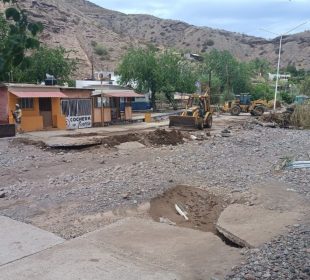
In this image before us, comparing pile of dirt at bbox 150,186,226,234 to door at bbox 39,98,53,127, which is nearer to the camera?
pile of dirt at bbox 150,186,226,234

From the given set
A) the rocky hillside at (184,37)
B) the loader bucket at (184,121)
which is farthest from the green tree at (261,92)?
the loader bucket at (184,121)

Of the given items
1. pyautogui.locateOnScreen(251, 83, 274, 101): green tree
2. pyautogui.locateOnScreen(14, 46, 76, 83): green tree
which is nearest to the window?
pyautogui.locateOnScreen(14, 46, 76, 83): green tree

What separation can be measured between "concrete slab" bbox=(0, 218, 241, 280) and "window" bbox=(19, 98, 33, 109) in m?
20.6

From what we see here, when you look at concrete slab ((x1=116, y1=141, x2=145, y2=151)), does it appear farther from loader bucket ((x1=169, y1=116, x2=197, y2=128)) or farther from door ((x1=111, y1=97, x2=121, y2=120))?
door ((x1=111, y1=97, x2=121, y2=120))

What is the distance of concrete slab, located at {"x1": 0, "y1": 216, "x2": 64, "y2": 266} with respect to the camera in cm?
639

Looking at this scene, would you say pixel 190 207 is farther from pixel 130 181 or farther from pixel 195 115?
pixel 195 115

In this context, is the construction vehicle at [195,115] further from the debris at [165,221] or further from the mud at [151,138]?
the debris at [165,221]

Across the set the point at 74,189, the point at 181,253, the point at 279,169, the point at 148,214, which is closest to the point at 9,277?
the point at 181,253

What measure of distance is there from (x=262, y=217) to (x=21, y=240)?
423 cm

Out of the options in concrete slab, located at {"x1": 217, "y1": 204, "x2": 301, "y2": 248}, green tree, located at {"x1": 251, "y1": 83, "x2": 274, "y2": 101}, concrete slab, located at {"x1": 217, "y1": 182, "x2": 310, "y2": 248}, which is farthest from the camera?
green tree, located at {"x1": 251, "y1": 83, "x2": 274, "y2": 101}

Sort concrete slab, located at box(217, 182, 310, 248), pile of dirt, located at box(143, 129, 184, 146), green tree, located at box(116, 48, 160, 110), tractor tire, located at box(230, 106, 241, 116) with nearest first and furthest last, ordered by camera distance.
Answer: concrete slab, located at box(217, 182, 310, 248) → pile of dirt, located at box(143, 129, 184, 146) → green tree, located at box(116, 48, 160, 110) → tractor tire, located at box(230, 106, 241, 116)

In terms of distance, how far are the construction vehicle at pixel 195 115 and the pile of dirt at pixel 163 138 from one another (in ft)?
15.6

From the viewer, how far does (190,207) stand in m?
9.95

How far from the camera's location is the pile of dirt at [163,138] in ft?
77.4
